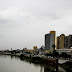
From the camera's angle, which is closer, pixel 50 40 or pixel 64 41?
pixel 64 41

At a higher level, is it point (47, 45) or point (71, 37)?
point (71, 37)

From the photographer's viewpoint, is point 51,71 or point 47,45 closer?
point 51,71

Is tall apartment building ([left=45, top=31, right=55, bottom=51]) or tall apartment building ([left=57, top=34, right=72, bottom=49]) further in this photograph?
tall apartment building ([left=45, top=31, right=55, bottom=51])

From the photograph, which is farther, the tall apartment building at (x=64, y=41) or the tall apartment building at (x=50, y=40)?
the tall apartment building at (x=50, y=40)

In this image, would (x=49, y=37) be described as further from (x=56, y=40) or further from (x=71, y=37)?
(x=71, y=37)

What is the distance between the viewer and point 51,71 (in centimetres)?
2862

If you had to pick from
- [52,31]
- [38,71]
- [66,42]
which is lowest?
[38,71]

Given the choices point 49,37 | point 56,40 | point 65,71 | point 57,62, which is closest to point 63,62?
point 57,62

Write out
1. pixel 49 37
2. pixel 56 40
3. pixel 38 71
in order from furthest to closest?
pixel 49 37 < pixel 56 40 < pixel 38 71

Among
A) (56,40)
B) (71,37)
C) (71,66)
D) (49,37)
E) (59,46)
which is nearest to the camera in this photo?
Answer: (71,66)

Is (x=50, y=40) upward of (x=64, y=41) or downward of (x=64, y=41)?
upward

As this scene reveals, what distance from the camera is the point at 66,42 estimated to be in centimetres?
9038

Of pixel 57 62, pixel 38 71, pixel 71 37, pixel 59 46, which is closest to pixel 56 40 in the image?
pixel 59 46

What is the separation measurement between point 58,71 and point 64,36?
6792 centimetres
